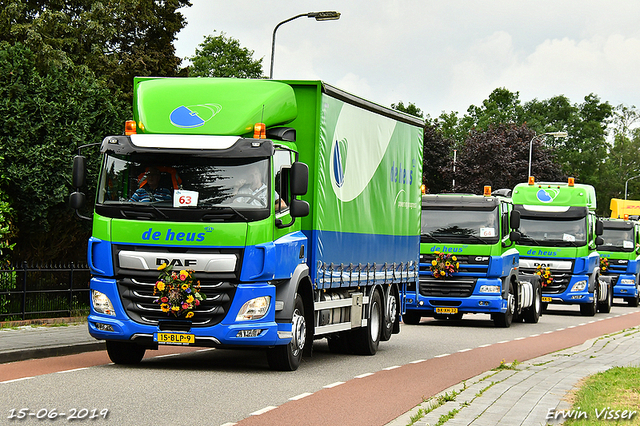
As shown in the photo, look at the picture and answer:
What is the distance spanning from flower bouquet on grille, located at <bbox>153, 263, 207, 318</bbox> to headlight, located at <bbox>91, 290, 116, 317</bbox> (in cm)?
67

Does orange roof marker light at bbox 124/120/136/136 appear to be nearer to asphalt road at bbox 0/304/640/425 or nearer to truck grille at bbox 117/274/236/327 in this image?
truck grille at bbox 117/274/236/327

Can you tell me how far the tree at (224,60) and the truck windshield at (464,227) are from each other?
47.2m

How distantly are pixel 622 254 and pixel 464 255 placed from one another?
16.8 meters

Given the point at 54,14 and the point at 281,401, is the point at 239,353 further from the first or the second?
the point at 54,14

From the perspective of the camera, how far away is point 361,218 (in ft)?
51.9

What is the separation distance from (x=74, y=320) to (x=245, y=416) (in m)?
11.0

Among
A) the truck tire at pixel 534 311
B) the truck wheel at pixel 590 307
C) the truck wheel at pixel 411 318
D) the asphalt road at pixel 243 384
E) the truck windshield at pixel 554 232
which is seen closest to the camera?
the asphalt road at pixel 243 384

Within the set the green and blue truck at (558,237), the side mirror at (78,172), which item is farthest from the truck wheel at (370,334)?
the green and blue truck at (558,237)

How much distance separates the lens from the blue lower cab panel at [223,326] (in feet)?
40.6

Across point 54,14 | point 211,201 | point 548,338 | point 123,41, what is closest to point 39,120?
point 211,201

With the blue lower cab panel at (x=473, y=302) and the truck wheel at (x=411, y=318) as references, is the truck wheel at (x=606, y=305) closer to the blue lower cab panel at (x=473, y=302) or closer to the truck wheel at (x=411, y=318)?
the truck wheel at (x=411, y=318)

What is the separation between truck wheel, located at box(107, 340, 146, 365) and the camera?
43.7 feet

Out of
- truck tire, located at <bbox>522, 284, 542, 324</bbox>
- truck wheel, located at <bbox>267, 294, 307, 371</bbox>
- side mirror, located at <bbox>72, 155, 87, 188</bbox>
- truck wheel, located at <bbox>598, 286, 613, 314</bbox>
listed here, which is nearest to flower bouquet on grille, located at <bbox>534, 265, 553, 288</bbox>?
truck tire, located at <bbox>522, 284, 542, 324</bbox>

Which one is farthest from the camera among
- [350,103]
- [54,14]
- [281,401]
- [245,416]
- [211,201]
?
[54,14]
